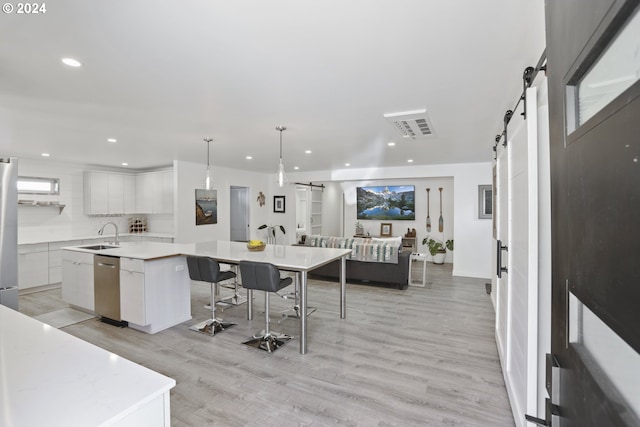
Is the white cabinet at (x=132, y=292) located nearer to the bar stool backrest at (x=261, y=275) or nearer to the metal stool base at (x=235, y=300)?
the metal stool base at (x=235, y=300)

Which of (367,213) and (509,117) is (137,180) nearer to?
(367,213)

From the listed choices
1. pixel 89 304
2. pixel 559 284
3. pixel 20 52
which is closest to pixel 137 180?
pixel 89 304

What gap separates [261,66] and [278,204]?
22.0 feet

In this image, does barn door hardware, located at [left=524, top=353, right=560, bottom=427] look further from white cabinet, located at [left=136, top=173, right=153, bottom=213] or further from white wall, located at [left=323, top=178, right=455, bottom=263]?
white wall, located at [left=323, top=178, right=455, bottom=263]

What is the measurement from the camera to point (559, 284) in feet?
2.43

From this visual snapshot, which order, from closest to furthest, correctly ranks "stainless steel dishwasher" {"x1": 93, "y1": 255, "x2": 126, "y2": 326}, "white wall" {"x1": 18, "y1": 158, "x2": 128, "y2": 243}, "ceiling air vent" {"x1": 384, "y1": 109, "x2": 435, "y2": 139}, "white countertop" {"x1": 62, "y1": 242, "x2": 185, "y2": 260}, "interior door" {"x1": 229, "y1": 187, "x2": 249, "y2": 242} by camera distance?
"ceiling air vent" {"x1": 384, "y1": 109, "x2": 435, "y2": 139}
"white countertop" {"x1": 62, "y1": 242, "x2": 185, "y2": 260}
"stainless steel dishwasher" {"x1": 93, "y1": 255, "x2": 126, "y2": 326}
"white wall" {"x1": 18, "y1": 158, "x2": 128, "y2": 243}
"interior door" {"x1": 229, "y1": 187, "x2": 249, "y2": 242}

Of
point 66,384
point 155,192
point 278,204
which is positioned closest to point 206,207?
point 155,192

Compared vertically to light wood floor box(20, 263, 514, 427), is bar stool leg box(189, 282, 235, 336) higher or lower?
higher

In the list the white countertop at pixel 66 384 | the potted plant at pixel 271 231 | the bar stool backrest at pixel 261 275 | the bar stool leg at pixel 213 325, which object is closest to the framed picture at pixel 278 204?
the potted plant at pixel 271 231

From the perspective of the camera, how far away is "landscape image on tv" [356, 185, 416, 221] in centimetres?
888

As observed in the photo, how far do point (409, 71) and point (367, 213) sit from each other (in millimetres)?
7254

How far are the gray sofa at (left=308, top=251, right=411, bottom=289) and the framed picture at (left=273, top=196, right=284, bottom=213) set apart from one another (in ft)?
10.5

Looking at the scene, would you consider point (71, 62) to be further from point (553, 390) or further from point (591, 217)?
point (553, 390)

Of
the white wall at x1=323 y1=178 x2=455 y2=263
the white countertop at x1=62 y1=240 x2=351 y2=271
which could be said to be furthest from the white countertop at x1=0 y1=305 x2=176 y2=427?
the white wall at x1=323 y1=178 x2=455 y2=263
